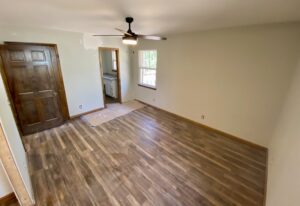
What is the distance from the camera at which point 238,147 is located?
2.85 metres

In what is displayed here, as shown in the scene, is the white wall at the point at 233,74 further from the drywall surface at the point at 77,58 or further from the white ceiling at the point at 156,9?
the drywall surface at the point at 77,58

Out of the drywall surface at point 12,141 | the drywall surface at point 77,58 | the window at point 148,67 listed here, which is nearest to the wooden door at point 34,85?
the drywall surface at point 77,58

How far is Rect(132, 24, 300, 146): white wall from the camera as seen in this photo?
7.72ft

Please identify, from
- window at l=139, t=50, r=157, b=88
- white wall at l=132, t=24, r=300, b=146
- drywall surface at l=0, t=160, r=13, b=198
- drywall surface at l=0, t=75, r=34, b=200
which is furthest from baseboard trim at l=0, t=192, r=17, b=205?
window at l=139, t=50, r=157, b=88

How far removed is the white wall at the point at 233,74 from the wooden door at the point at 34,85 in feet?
9.25

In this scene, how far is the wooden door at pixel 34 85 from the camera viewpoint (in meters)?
2.80

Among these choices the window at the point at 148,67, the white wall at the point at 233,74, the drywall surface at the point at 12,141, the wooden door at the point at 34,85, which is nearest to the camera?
the drywall surface at the point at 12,141

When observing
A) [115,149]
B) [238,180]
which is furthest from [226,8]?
[115,149]

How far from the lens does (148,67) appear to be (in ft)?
15.4

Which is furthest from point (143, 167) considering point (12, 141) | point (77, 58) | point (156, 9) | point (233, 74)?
point (77, 58)

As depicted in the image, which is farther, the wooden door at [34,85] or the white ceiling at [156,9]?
the wooden door at [34,85]

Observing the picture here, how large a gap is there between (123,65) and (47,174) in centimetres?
374

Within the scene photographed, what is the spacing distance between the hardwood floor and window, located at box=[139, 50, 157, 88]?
192 centimetres

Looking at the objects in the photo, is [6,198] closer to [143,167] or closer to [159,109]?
[143,167]
